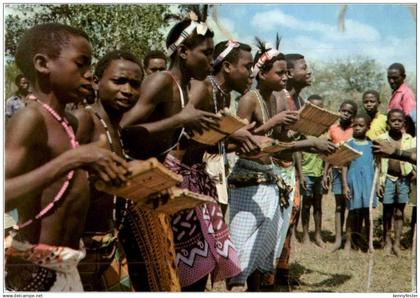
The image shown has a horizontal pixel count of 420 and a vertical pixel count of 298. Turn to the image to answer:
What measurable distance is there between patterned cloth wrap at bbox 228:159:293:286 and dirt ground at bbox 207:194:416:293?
0.30 metres

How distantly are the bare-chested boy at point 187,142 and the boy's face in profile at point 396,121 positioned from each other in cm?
213

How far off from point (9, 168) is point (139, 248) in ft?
3.69

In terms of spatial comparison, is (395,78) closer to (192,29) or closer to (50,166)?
(192,29)

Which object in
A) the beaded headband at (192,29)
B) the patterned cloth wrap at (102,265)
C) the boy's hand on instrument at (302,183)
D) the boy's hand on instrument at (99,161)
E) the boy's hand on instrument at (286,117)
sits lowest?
the patterned cloth wrap at (102,265)

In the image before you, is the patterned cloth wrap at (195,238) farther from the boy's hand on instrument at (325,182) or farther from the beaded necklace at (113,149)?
the boy's hand on instrument at (325,182)

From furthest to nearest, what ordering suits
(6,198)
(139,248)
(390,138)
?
(390,138), (139,248), (6,198)

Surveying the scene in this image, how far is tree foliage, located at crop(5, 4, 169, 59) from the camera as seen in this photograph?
14.8 ft

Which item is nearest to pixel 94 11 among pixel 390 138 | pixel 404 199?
pixel 390 138

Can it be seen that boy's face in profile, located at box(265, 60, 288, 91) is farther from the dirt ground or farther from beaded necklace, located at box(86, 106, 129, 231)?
beaded necklace, located at box(86, 106, 129, 231)

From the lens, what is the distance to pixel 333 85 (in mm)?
7395

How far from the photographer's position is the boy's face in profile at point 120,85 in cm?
407

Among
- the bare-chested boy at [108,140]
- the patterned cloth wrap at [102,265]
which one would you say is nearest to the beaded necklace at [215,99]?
the bare-chested boy at [108,140]

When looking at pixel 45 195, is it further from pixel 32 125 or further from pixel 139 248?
pixel 139 248

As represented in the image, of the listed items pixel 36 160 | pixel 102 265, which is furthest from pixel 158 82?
pixel 36 160
